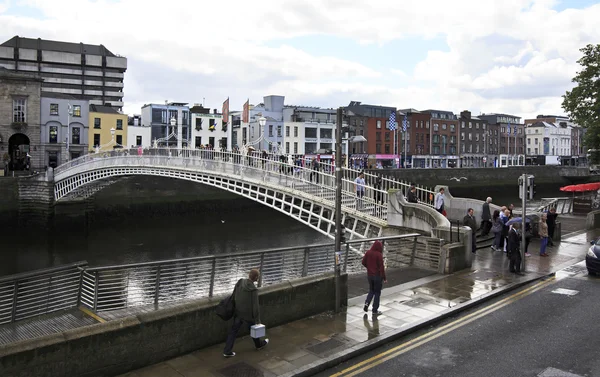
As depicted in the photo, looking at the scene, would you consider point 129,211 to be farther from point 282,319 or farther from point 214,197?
point 282,319

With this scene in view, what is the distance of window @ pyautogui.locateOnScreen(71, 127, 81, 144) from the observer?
211ft

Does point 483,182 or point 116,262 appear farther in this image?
point 483,182

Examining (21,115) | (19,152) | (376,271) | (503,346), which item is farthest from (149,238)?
(19,152)

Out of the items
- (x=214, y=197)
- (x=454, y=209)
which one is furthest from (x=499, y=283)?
(x=214, y=197)

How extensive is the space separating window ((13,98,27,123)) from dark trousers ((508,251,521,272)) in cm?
5991

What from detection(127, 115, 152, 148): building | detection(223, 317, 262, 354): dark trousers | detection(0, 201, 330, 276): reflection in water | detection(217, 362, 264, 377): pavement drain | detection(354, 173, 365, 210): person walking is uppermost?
detection(127, 115, 152, 148): building

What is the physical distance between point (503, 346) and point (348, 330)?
114 inches

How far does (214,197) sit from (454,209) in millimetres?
30287

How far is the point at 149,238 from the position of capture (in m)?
36.3

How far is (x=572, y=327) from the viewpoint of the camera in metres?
10.1

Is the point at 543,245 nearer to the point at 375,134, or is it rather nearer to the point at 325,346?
the point at 325,346

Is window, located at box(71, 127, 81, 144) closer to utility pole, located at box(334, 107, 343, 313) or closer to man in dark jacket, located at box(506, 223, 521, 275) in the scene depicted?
man in dark jacket, located at box(506, 223, 521, 275)

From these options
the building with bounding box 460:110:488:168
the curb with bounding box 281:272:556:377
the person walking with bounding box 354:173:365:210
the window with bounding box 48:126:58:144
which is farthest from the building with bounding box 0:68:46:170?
the building with bounding box 460:110:488:168

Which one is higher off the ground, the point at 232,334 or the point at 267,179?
the point at 267,179
